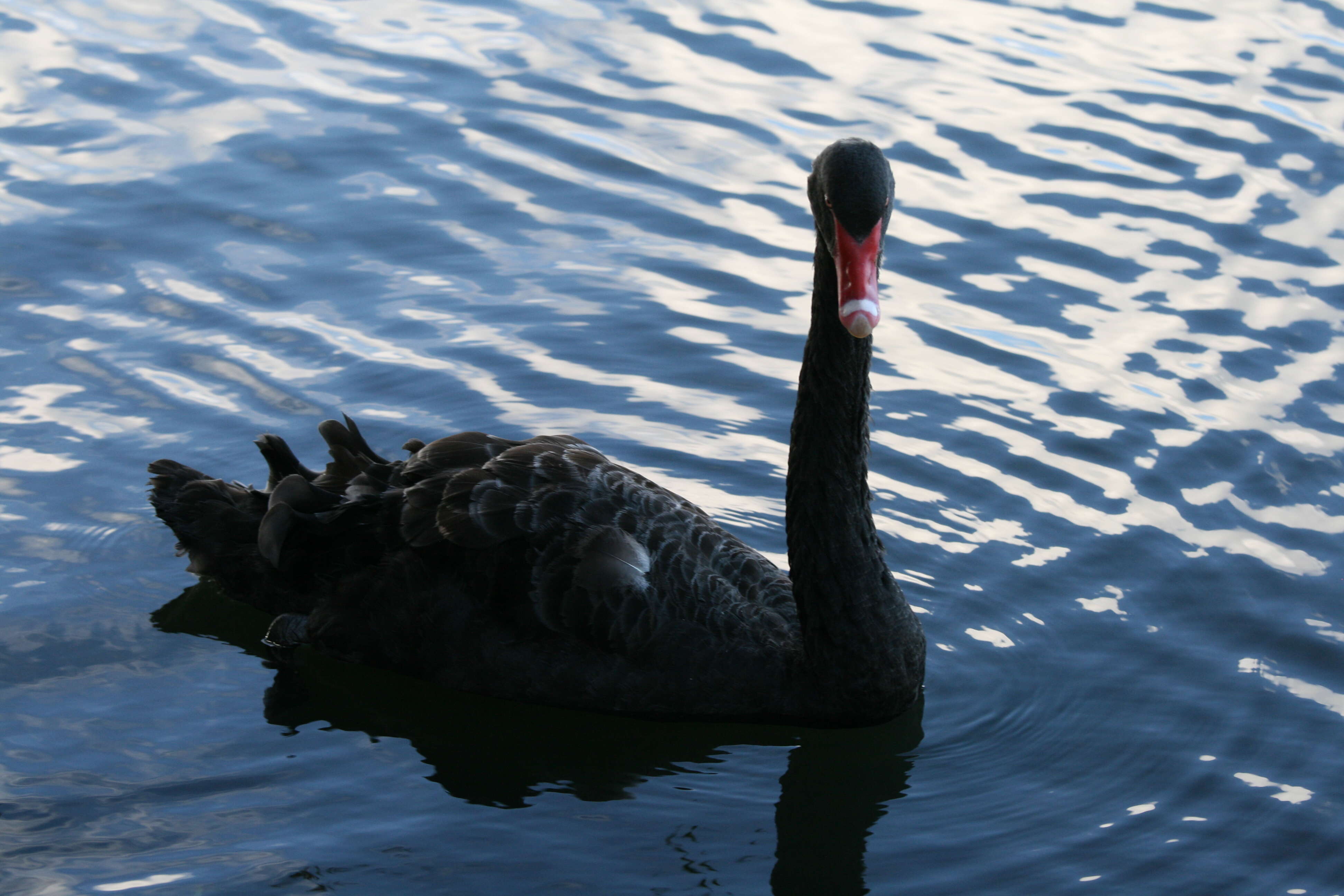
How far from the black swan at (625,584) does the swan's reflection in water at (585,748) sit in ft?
0.34

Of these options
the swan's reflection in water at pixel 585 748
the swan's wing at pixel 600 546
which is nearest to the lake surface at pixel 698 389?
the swan's reflection in water at pixel 585 748

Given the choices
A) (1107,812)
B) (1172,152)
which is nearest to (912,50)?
(1172,152)

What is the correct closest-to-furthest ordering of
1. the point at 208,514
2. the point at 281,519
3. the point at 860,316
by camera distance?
the point at 860,316, the point at 281,519, the point at 208,514

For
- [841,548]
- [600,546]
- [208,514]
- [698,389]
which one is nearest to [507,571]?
[600,546]

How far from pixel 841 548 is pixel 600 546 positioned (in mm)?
843

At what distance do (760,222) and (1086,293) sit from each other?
6.59ft

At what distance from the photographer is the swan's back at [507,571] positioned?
541 centimetres

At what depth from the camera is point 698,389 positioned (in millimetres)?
7809

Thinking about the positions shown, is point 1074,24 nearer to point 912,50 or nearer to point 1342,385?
point 912,50

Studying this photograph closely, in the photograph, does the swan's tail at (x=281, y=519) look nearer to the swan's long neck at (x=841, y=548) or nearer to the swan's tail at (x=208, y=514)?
the swan's tail at (x=208, y=514)

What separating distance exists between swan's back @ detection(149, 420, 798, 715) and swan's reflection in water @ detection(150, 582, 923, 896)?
4.8 inches

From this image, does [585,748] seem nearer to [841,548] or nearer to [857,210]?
[841,548]

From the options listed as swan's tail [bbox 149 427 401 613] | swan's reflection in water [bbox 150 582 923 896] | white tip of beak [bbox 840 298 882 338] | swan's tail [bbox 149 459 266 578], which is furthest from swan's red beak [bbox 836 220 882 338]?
swan's tail [bbox 149 459 266 578]

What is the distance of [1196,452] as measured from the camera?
728 cm
